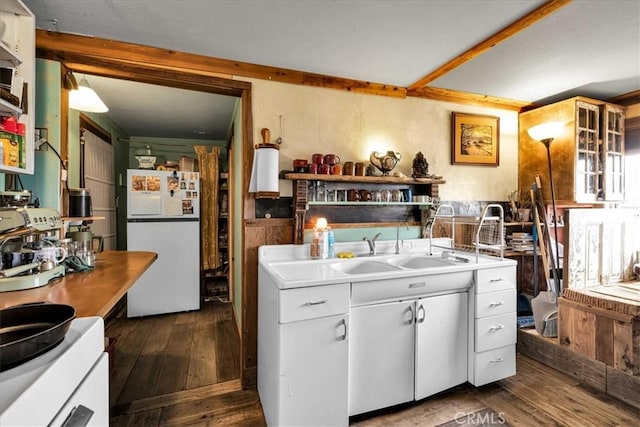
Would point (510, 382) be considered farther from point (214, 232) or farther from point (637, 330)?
point (214, 232)

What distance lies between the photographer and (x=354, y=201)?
231cm

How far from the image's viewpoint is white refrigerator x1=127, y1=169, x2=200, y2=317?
330cm

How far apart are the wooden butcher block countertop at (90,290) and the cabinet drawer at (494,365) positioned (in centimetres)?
210

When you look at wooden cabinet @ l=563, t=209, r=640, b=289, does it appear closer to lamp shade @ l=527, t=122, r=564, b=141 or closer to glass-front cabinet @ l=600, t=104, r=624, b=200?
glass-front cabinet @ l=600, t=104, r=624, b=200

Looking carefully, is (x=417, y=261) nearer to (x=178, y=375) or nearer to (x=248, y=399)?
(x=248, y=399)

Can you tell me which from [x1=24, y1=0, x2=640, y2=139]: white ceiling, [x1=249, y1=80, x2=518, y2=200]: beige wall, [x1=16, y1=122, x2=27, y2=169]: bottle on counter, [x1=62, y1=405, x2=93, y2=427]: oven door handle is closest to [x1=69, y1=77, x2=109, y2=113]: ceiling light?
[x1=24, y1=0, x2=640, y2=139]: white ceiling

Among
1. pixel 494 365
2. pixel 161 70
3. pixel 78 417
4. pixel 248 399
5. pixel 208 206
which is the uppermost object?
pixel 161 70

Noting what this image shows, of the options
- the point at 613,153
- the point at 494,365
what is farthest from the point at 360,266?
the point at 613,153

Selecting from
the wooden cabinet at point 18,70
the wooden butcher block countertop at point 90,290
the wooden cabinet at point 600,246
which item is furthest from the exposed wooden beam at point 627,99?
the wooden cabinet at point 18,70

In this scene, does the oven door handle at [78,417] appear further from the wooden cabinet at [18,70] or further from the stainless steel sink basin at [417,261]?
the stainless steel sink basin at [417,261]

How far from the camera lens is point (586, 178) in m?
2.67

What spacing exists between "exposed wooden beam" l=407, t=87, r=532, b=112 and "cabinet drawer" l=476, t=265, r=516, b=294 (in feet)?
5.03

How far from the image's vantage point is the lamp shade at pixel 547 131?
259 centimetres

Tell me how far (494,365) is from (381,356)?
897mm
